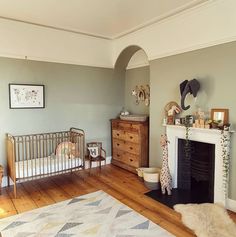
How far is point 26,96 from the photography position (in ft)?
12.1

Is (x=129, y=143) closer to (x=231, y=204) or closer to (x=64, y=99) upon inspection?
(x=64, y=99)

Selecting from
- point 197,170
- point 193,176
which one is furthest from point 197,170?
point 193,176

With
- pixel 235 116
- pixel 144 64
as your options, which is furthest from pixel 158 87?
pixel 235 116

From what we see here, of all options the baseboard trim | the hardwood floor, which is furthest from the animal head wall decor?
the hardwood floor

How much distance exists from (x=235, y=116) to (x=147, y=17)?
2016 mm

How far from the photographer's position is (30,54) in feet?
12.1

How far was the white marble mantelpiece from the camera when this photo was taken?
2777 mm

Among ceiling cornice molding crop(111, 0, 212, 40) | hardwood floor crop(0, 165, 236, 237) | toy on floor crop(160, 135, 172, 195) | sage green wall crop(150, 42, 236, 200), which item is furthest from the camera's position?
toy on floor crop(160, 135, 172, 195)

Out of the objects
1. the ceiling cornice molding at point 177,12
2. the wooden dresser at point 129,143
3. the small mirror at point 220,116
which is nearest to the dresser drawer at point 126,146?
the wooden dresser at point 129,143

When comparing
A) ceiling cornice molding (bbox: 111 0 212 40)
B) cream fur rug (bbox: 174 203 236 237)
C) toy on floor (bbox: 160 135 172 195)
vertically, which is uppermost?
ceiling cornice molding (bbox: 111 0 212 40)

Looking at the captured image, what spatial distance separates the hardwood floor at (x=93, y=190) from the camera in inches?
103

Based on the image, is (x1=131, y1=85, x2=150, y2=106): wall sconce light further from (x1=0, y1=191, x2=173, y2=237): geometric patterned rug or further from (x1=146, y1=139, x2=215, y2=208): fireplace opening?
(x1=0, y1=191, x2=173, y2=237): geometric patterned rug

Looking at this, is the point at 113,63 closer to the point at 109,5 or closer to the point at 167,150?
the point at 109,5

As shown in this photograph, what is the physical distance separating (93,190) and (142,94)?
2.19 metres
